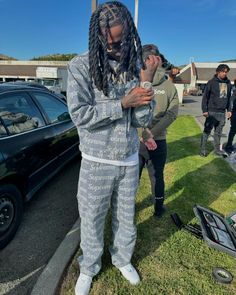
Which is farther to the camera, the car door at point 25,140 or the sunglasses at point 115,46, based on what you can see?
the car door at point 25,140

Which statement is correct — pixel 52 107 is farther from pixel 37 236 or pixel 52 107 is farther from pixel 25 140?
pixel 37 236

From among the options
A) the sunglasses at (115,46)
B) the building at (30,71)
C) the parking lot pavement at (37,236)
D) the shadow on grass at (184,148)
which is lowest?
the parking lot pavement at (37,236)

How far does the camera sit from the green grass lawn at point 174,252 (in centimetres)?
237

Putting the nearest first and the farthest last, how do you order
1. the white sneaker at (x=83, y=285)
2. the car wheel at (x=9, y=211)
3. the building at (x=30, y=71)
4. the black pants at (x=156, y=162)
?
the white sneaker at (x=83, y=285) → the car wheel at (x=9, y=211) → the black pants at (x=156, y=162) → the building at (x=30, y=71)

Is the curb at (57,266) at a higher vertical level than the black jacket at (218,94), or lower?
lower

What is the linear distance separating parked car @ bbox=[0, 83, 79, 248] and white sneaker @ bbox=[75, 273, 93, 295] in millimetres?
1098

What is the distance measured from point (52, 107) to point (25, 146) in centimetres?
131

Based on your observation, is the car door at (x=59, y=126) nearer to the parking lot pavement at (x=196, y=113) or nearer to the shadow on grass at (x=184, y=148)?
the shadow on grass at (x=184, y=148)

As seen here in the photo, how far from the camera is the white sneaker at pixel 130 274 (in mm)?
2379

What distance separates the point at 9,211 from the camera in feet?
9.80

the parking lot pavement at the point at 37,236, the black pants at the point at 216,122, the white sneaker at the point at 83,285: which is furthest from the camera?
the black pants at the point at 216,122

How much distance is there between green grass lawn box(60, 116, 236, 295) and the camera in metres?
2.37

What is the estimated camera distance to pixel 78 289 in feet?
7.25

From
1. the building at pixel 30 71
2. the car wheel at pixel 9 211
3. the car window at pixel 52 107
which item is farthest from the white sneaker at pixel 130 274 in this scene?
the building at pixel 30 71
